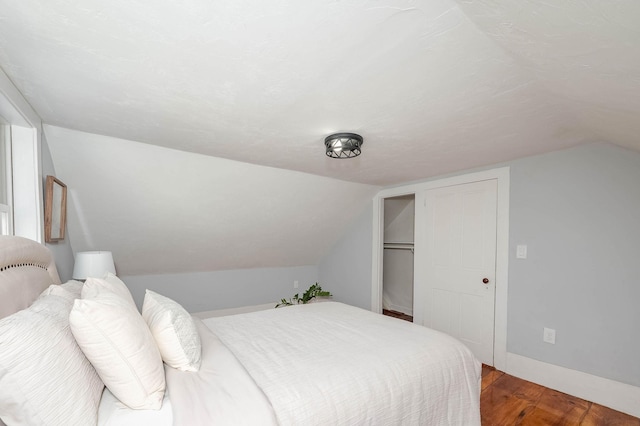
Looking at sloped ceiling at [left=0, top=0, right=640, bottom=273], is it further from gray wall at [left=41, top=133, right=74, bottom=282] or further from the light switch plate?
the light switch plate

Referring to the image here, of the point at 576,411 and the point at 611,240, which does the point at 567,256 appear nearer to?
the point at 611,240

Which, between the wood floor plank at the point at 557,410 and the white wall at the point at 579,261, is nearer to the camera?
the wood floor plank at the point at 557,410

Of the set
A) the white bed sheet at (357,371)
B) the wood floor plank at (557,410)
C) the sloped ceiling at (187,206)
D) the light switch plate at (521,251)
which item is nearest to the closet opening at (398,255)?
the sloped ceiling at (187,206)

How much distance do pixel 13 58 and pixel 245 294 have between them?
148 inches

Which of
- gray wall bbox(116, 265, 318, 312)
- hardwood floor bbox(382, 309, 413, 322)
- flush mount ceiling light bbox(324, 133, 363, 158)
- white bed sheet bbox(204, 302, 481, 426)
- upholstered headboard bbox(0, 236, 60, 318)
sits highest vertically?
flush mount ceiling light bbox(324, 133, 363, 158)

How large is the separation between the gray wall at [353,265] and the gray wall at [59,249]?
11.2 feet

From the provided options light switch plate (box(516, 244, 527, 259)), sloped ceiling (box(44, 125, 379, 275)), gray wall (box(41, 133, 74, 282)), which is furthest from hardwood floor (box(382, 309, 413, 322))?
gray wall (box(41, 133, 74, 282))

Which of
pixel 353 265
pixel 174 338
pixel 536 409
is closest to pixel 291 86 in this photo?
pixel 174 338

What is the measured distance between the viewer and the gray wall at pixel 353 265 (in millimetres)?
4355

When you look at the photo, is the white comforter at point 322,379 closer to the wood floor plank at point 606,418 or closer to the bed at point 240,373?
the bed at point 240,373

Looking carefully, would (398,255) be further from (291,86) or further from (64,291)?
(64,291)

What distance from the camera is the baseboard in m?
2.21

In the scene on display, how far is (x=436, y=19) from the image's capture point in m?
1.04

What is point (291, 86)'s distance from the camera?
60.4 inches
